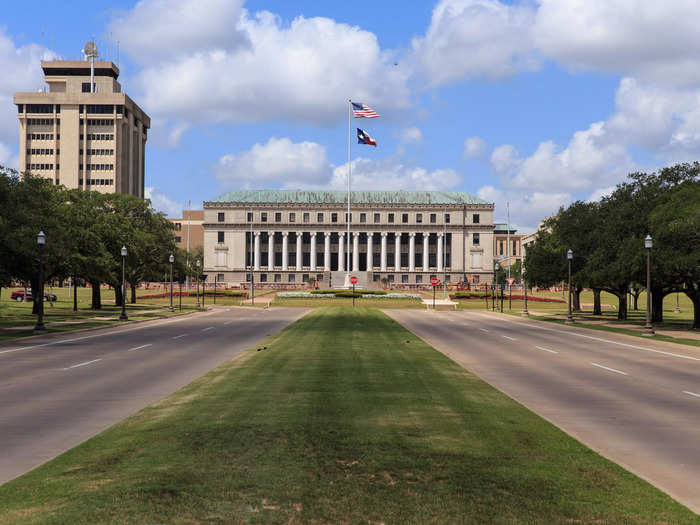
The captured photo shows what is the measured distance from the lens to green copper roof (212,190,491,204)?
6304 inches

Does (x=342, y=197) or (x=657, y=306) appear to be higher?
(x=342, y=197)

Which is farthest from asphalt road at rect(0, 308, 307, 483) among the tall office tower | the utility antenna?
the utility antenna

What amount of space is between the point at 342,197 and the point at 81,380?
472ft

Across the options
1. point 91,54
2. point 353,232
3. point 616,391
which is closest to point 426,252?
point 353,232

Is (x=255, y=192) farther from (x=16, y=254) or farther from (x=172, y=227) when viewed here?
(x=16, y=254)

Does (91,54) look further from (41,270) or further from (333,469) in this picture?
(333,469)

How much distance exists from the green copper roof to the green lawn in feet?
485

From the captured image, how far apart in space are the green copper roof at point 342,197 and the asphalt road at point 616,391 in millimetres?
128653

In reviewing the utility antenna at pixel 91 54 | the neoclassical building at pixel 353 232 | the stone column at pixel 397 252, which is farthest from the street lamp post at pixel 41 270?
the utility antenna at pixel 91 54

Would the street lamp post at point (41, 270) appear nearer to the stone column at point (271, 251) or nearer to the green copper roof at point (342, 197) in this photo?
the stone column at point (271, 251)

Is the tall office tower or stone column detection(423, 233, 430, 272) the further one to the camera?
the tall office tower

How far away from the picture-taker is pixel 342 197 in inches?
6309

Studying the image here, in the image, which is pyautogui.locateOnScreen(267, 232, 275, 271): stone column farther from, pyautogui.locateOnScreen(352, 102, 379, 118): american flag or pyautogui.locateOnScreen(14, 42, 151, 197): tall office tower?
pyautogui.locateOnScreen(352, 102, 379, 118): american flag

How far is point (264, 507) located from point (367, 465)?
6.16ft
